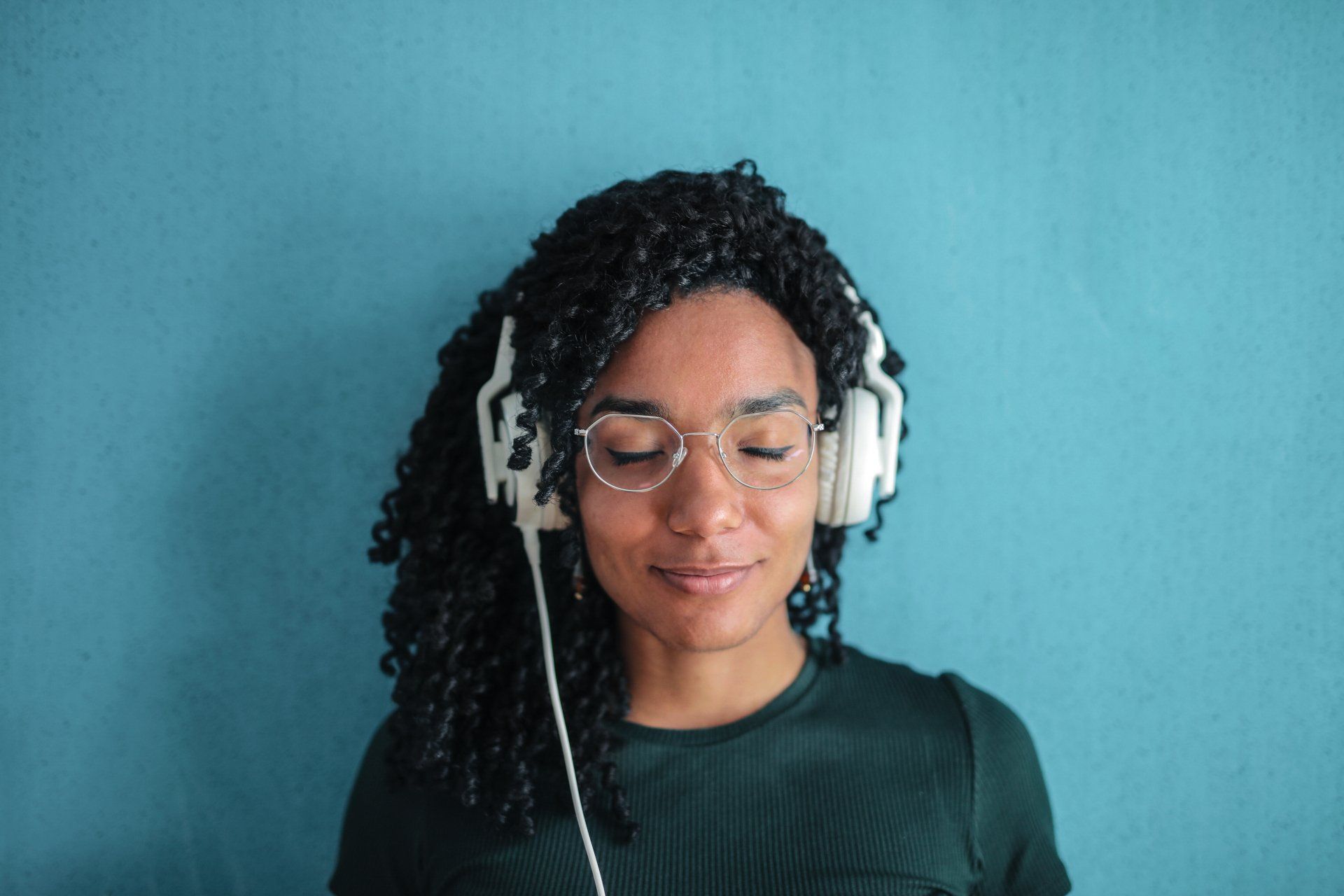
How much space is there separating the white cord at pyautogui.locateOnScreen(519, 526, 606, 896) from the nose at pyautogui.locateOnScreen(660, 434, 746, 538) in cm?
22

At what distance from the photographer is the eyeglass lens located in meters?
0.94

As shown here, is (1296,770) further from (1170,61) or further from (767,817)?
(1170,61)

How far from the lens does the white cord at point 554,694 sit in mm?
946

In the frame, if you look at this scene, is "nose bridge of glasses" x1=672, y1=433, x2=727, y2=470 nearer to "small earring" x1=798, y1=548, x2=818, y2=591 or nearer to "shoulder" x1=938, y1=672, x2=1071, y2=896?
"small earring" x1=798, y1=548, x2=818, y2=591

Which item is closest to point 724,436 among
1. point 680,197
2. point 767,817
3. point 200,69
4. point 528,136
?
point 680,197

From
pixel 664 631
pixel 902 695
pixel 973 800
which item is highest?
pixel 664 631

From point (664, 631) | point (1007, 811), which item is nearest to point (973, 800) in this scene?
point (1007, 811)

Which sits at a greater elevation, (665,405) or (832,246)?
(832,246)

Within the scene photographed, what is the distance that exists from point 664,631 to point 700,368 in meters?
0.32

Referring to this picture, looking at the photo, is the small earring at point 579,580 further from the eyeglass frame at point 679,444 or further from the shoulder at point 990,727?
the shoulder at point 990,727

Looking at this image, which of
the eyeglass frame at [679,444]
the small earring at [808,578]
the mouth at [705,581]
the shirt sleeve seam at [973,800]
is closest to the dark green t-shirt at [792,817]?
the shirt sleeve seam at [973,800]

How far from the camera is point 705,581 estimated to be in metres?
0.96

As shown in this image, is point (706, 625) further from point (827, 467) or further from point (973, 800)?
point (973, 800)

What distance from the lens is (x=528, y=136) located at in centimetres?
122
